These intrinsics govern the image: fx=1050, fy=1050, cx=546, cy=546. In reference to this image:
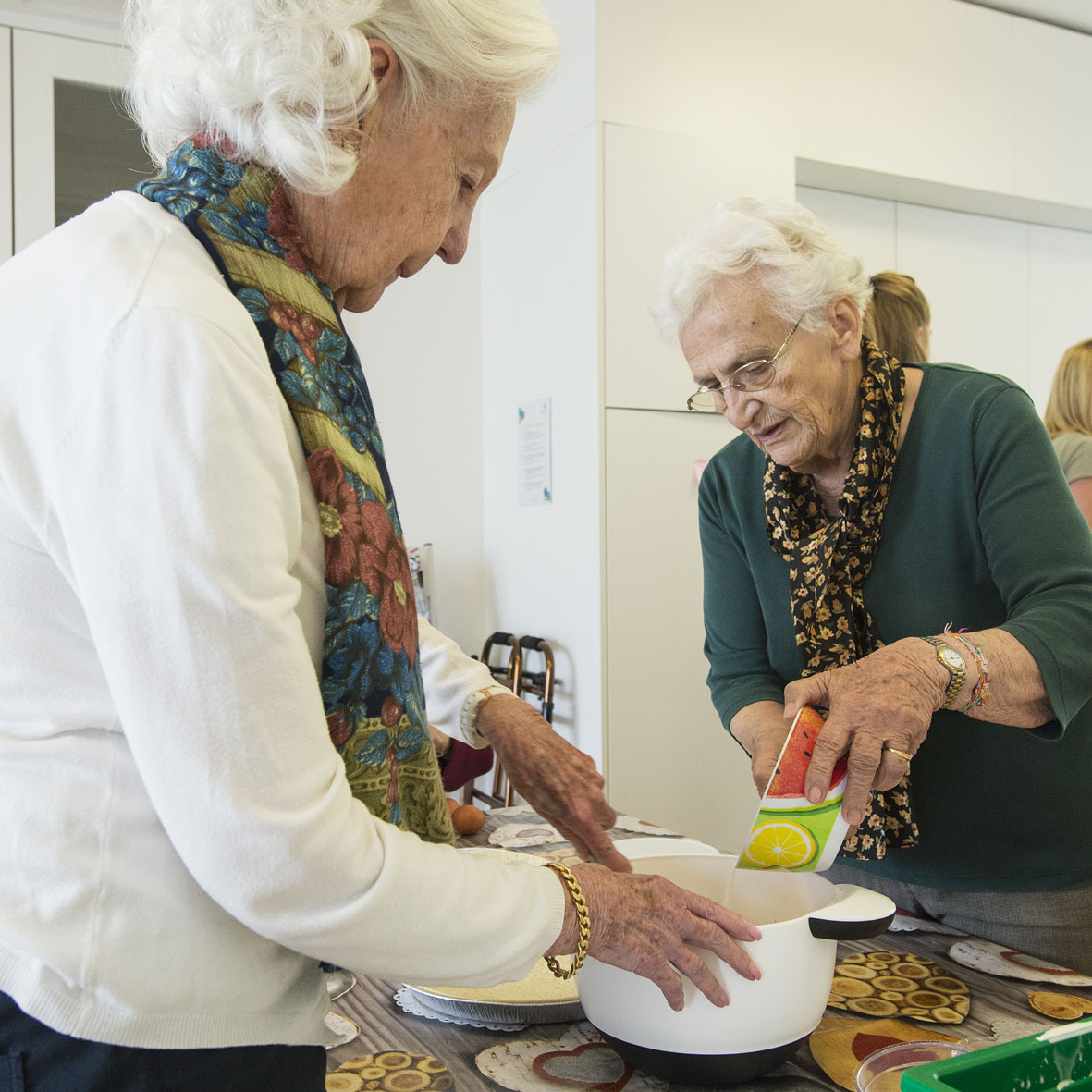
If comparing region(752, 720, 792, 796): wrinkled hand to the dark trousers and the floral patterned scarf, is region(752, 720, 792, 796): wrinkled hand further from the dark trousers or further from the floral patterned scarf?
the dark trousers

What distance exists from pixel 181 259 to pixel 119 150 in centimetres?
328

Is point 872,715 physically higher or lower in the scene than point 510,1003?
higher

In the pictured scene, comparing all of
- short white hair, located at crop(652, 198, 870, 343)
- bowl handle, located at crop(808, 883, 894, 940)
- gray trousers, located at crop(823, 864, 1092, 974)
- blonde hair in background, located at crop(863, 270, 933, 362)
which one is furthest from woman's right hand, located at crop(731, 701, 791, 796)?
blonde hair in background, located at crop(863, 270, 933, 362)

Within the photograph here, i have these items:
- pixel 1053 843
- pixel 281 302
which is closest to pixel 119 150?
pixel 281 302

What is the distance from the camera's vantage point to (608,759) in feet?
9.87

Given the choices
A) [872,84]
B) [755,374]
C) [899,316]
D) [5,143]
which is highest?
[872,84]

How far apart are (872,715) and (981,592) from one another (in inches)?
15.7

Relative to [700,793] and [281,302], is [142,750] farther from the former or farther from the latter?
[700,793]

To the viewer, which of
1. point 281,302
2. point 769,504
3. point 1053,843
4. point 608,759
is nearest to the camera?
point 281,302

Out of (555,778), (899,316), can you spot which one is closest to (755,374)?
(555,778)

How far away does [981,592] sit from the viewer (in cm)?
133

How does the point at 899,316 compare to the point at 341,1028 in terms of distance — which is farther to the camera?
the point at 899,316

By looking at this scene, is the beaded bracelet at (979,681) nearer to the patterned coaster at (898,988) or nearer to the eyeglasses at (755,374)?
the patterned coaster at (898,988)

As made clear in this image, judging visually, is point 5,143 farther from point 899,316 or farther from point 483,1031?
point 483,1031
